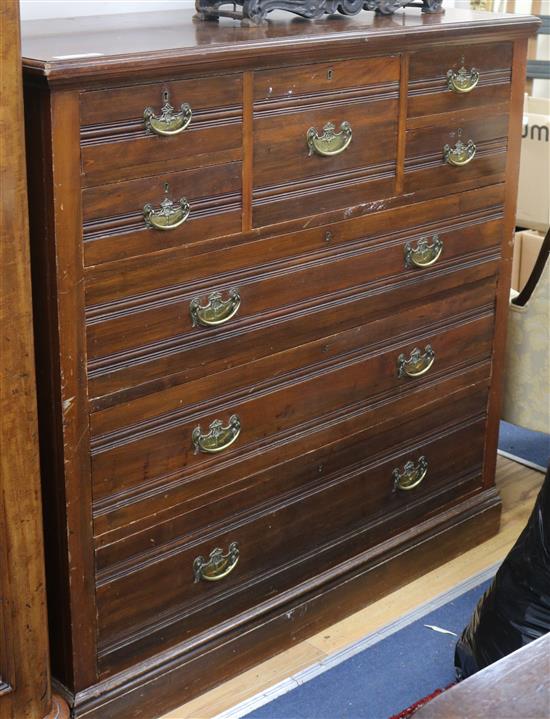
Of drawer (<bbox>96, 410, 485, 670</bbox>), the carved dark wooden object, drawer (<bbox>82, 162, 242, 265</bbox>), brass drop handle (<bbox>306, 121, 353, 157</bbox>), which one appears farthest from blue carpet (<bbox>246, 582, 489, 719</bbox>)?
the carved dark wooden object

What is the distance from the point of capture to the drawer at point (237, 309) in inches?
75.3

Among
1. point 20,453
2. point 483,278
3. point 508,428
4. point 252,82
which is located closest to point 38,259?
point 20,453

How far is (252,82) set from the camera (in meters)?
1.96

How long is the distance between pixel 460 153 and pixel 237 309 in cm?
66

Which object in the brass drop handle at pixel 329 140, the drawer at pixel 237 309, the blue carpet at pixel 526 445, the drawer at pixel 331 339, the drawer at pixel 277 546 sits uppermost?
the brass drop handle at pixel 329 140

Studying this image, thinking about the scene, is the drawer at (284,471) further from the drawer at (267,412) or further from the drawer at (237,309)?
the drawer at (237,309)

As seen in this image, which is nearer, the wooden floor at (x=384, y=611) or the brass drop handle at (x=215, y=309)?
the brass drop handle at (x=215, y=309)

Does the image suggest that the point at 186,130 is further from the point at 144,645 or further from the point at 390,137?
the point at 144,645

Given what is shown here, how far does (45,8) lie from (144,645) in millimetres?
1292

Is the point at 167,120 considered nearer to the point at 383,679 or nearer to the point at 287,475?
the point at 287,475

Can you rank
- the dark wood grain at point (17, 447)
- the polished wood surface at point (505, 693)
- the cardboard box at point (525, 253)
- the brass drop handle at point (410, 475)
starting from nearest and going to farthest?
the polished wood surface at point (505, 693) < the dark wood grain at point (17, 447) < the brass drop handle at point (410, 475) < the cardboard box at point (525, 253)

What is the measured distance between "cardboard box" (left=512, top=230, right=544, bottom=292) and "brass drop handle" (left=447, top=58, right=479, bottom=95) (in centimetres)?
113

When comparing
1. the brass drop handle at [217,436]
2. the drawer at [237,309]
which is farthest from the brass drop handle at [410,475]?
the brass drop handle at [217,436]

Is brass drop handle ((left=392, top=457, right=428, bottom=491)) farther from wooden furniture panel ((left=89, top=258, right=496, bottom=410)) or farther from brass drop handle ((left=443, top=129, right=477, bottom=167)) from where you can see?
brass drop handle ((left=443, top=129, right=477, bottom=167))
